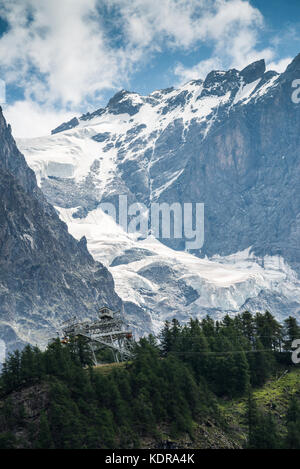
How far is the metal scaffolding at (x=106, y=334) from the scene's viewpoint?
11319 centimetres

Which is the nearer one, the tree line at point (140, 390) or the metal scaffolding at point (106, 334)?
the tree line at point (140, 390)

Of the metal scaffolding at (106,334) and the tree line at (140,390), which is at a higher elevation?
the metal scaffolding at (106,334)

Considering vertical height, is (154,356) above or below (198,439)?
above

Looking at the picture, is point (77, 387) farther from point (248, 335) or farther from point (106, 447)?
point (248, 335)

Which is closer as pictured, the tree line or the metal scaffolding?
the tree line

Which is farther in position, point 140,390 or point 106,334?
point 106,334

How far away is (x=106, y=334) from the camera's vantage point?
11544 cm

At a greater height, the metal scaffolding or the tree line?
the metal scaffolding

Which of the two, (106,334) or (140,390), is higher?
(106,334)

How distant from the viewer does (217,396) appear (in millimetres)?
104500

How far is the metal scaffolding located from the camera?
371ft
